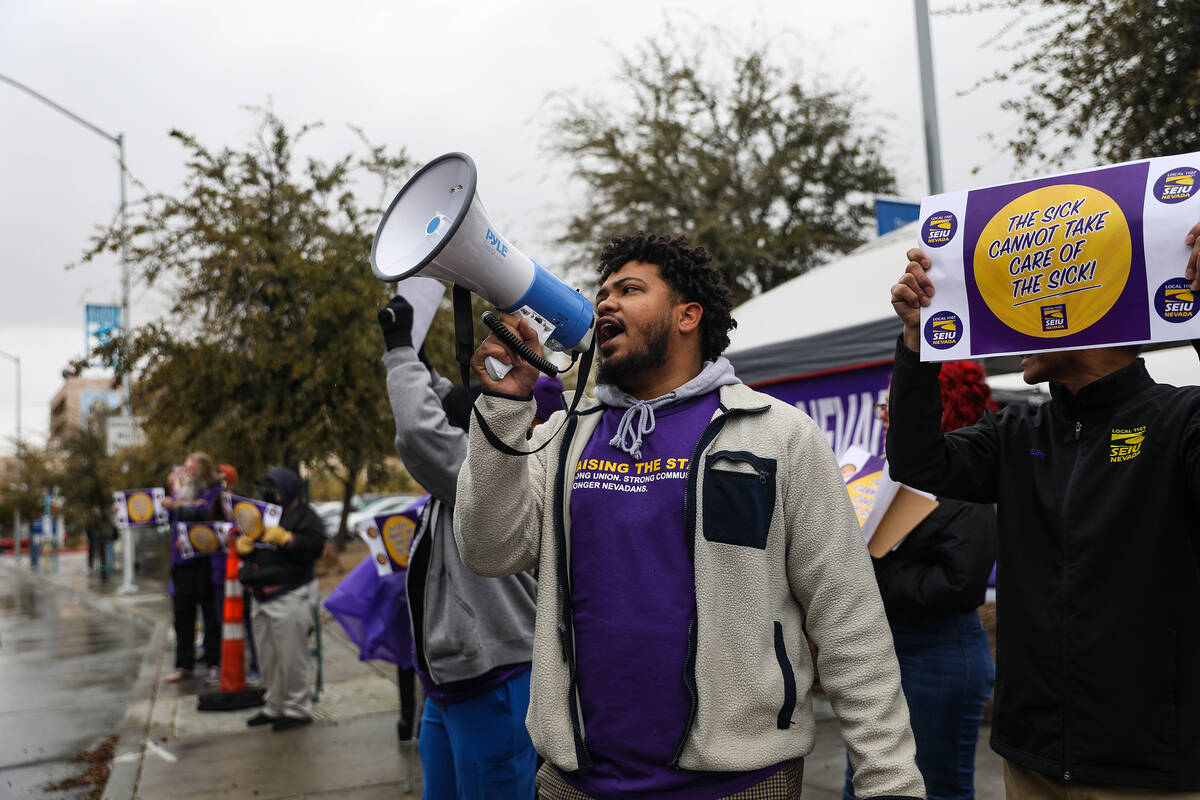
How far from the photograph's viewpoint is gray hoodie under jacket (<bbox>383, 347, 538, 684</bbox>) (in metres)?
2.68

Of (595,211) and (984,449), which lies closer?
(984,449)

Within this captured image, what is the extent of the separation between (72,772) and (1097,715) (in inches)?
246

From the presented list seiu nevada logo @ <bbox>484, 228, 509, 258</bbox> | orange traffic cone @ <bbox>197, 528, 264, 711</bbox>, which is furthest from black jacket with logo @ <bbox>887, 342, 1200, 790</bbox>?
orange traffic cone @ <bbox>197, 528, 264, 711</bbox>

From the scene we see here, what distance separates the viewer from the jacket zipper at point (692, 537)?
1.88 meters

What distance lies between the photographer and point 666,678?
192 cm

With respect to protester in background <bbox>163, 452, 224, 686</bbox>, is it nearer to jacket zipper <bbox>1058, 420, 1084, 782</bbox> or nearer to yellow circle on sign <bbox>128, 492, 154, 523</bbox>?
yellow circle on sign <bbox>128, 492, 154, 523</bbox>

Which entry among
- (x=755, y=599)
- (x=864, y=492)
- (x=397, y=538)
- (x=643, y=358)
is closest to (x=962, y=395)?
(x=864, y=492)

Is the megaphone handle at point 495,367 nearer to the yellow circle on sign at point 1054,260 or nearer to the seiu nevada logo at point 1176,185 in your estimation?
the yellow circle on sign at point 1054,260

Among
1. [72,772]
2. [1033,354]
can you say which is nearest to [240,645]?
[72,772]

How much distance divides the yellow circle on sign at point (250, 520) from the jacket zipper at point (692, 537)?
5.28m

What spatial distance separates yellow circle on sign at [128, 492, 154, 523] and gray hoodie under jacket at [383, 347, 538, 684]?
8.89 metres

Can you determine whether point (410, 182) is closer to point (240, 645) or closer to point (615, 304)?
point (615, 304)

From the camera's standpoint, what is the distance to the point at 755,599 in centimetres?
192

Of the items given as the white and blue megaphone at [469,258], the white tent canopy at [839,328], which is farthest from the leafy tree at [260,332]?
the white and blue megaphone at [469,258]
